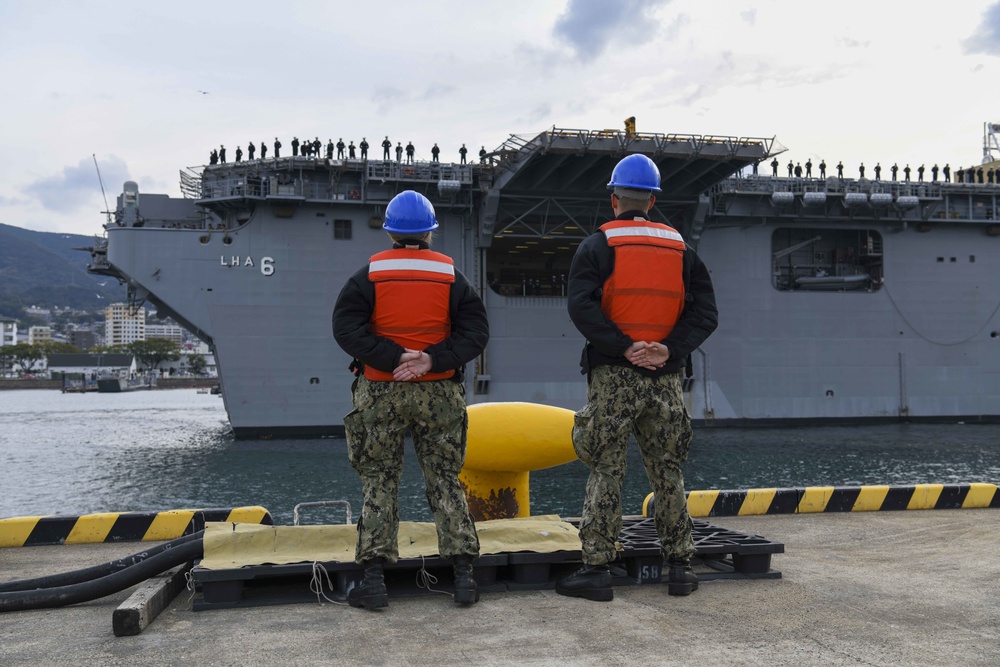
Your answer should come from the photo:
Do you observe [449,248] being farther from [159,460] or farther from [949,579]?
[949,579]

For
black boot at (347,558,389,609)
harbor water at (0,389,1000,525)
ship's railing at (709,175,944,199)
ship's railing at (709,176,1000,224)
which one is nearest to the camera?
black boot at (347,558,389,609)

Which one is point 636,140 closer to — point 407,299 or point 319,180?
point 319,180

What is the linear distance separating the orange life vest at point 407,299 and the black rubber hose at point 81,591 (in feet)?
4.39

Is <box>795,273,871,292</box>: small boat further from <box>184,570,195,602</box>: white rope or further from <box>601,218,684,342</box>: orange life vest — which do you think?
→ <box>184,570,195,602</box>: white rope

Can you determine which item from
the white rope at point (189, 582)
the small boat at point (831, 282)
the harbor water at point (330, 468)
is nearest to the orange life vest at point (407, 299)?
the white rope at point (189, 582)

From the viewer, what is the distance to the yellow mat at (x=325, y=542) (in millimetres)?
3766

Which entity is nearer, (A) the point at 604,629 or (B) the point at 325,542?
(A) the point at 604,629

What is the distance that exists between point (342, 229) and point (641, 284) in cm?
1948

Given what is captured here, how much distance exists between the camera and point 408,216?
3.98m

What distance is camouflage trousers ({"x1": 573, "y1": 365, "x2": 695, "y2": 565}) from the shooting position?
3.71m

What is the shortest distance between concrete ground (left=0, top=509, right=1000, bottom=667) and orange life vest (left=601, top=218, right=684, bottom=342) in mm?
1274

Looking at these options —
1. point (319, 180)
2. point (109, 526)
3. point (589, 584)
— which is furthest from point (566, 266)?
point (589, 584)

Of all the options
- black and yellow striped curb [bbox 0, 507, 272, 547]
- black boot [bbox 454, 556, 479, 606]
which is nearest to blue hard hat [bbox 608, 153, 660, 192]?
black boot [bbox 454, 556, 479, 606]

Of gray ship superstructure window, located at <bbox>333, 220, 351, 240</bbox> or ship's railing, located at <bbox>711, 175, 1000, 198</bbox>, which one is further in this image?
ship's railing, located at <bbox>711, 175, 1000, 198</bbox>
